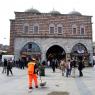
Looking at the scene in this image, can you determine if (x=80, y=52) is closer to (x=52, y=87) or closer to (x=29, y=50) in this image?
(x=29, y=50)

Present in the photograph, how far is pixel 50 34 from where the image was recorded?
185ft

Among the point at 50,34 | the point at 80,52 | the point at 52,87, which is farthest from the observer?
the point at 80,52

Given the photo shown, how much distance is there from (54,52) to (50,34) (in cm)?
502

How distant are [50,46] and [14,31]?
21.8 feet

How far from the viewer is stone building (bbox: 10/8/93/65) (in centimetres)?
5641

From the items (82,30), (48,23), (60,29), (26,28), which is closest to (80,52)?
(82,30)

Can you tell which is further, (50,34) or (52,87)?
(50,34)

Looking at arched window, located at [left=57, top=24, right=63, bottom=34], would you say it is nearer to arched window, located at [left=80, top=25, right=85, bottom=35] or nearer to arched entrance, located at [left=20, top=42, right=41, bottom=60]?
arched window, located at [left=80, top=25, right=85, bottom=35]

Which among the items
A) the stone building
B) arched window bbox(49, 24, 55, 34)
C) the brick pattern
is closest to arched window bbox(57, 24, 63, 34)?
the stone building

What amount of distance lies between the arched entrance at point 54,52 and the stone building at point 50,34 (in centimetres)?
215

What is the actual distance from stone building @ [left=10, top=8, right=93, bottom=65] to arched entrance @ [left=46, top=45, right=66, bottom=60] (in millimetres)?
2154

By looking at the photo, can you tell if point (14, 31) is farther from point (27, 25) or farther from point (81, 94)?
point (81, 94)

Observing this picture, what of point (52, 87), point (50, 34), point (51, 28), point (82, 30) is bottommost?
point (52, 87)

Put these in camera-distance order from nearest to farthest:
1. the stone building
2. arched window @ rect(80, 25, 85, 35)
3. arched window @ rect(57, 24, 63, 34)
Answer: the stone building → arched window @ rect(57, 24, 63, 34) → arched window @ rect(80, 25, 85, 35)
